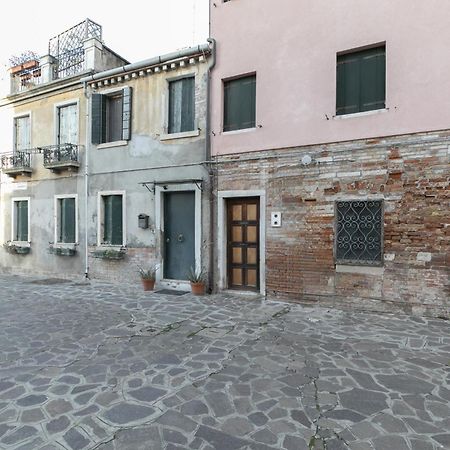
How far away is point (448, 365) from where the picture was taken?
12.6 ft

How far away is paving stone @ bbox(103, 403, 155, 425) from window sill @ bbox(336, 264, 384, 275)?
14.9ft

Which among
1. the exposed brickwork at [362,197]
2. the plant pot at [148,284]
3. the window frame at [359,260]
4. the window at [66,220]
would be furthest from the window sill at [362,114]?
the window at [66,220]

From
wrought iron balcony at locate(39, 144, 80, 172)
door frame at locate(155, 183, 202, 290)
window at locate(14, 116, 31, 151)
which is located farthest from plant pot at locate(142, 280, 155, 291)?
window at locate(14, 116, 31, 151)

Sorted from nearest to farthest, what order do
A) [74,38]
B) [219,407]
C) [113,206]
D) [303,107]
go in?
1. [219,407]
2. [303,107]
3. [113,206]
4. [74,38]

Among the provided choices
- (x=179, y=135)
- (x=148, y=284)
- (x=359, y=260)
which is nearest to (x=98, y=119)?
(x=179, y=135)

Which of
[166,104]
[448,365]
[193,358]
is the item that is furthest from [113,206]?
[448,365]

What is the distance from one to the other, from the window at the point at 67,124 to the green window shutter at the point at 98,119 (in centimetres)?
94

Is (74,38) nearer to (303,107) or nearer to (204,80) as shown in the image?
(204,80)

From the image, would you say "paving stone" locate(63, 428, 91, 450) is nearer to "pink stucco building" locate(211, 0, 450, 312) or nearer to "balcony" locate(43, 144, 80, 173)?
"pink stucco building" locate(211, 0, 450, 312)

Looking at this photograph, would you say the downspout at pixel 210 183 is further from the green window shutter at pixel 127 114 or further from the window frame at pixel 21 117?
the window frame at pixel 21 117

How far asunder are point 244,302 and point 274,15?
233 inches

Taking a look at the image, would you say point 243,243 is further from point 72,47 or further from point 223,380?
→ point 72,47

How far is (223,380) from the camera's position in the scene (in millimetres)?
3527

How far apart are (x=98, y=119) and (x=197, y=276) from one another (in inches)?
207
